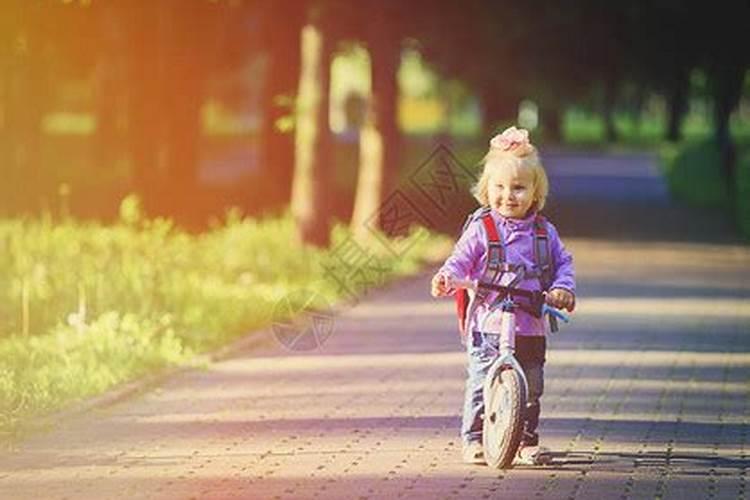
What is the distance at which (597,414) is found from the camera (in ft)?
46.2

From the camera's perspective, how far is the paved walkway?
10.9m

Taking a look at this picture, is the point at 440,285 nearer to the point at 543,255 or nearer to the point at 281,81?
the point at 543,255

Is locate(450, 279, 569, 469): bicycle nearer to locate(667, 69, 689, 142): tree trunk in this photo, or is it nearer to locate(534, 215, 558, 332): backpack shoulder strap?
locate(534, 215, 558, 332): backpack shoulder strap

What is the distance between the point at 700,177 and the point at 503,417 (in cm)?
4106

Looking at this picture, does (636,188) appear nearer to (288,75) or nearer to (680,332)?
(288,75)

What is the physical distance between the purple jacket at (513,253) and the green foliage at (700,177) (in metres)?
34.8

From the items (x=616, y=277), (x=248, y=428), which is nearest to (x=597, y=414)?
(x=248, y=428)

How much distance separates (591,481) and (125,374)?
5.10m

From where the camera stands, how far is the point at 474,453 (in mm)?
11633

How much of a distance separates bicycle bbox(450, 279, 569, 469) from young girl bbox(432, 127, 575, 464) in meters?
0.07

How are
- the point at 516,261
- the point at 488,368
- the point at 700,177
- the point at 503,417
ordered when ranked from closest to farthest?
the point at 503,417, the point at 516,261, the point at 488,368, the point at 700,177

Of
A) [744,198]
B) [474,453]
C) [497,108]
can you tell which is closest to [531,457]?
[474,453]

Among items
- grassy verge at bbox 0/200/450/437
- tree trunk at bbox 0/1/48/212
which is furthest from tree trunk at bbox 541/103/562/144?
grassy verge at bbox 0/200/450/437

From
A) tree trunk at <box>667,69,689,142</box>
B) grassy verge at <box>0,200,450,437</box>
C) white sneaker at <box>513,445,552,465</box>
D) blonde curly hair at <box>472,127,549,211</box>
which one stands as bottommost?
tree trunk at <box>667,69,689,142</box>
